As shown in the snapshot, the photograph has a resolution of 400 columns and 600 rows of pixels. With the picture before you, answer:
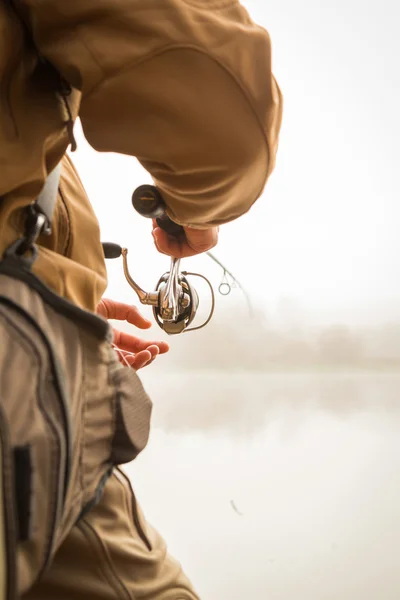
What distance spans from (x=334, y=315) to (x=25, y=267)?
1936 mm

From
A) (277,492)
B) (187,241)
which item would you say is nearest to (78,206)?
(187,241)

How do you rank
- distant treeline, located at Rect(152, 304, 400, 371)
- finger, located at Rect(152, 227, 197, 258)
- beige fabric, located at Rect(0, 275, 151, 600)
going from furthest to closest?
distant treeline, located at Rect(152, 304, 400, 371)
finger, located at Rect(152, 227, 197, 258)
beige fabric, located at Rect(0, 275, 151, 600)

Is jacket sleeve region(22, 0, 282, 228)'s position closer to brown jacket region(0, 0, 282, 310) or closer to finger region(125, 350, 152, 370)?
brown jacket region(0, 0, 282, 310)

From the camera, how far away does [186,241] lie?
0.59m

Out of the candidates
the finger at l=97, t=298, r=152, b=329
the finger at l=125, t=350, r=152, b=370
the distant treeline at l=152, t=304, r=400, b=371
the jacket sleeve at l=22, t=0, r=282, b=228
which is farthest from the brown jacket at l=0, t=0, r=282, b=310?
the distant treeline at l=152, t=304, r=400, b=371

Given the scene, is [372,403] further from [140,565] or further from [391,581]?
[140,565]

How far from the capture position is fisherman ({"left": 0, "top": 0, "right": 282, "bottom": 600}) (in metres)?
0.26

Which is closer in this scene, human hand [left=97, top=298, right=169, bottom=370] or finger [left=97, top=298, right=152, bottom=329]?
human hand [left=97, top=298, right=169, bottom=370]

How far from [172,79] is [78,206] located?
A: 5.3 inches

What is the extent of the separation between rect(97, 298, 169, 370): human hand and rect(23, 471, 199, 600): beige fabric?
0.14 meters

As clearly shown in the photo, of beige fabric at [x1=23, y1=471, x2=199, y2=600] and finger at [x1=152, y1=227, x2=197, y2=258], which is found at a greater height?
finger at [x1=152, y1=227, x2=197, y2=258]

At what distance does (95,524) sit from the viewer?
39 centimetres

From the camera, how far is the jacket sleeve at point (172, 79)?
32 centimetres

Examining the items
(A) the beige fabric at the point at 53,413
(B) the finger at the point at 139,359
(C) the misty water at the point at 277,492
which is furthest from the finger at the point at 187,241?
(C) the misty water at the point at 277,492
